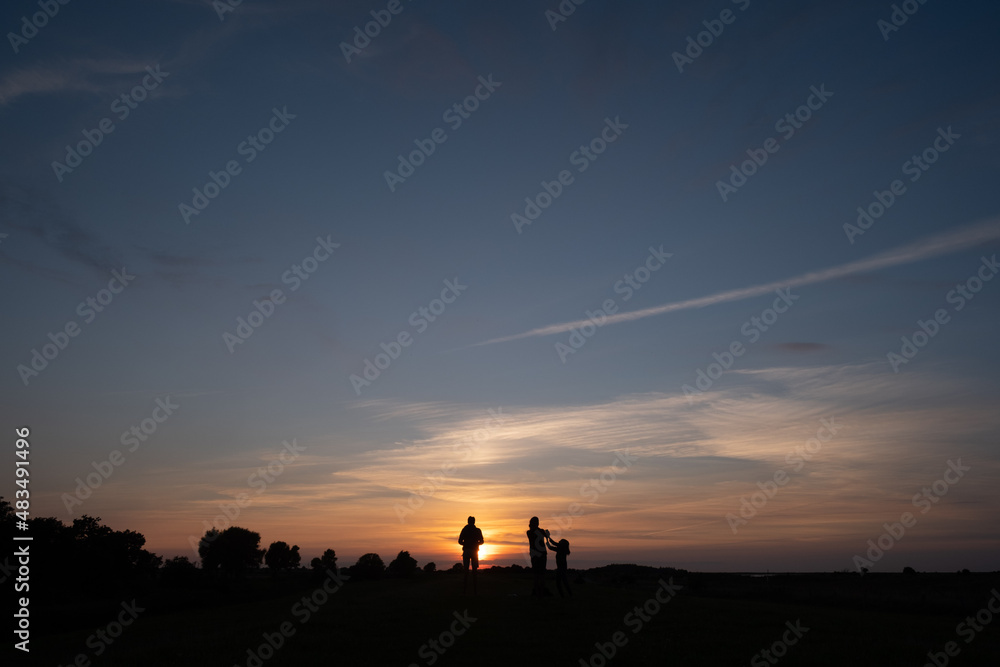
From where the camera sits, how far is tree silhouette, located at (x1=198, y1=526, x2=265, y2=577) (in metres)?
101

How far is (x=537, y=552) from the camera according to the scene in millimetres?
25875

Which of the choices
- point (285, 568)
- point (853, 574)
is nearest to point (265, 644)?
point (853, 574)

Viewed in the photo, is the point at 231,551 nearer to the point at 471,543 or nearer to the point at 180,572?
the point at 180,572

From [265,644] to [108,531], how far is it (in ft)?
245

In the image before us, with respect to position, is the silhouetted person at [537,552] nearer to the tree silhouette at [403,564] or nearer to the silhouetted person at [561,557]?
the silhouetted person at [561,557]

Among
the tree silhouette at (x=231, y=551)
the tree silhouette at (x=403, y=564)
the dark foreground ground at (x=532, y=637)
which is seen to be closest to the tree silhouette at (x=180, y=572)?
the tree silhouette at (x=403, y=564)

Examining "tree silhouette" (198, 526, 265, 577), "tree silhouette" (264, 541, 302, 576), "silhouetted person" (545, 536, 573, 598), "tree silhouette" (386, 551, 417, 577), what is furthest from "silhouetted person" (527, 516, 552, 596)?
"tree silhouette" (264, 541, 302, 576)

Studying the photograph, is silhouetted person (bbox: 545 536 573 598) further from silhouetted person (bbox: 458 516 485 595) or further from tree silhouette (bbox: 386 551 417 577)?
tree silhouette (bbox: 386 551 417 577)

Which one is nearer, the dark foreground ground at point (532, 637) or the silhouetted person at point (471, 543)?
the dark foreground ground at point (532, 637)

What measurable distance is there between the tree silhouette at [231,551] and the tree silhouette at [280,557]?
834 cm

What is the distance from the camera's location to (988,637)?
16.9 m

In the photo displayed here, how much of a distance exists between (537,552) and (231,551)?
89.5 metres

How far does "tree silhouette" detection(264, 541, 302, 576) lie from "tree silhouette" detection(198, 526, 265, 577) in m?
8.34

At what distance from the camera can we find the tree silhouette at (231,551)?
332 feet
